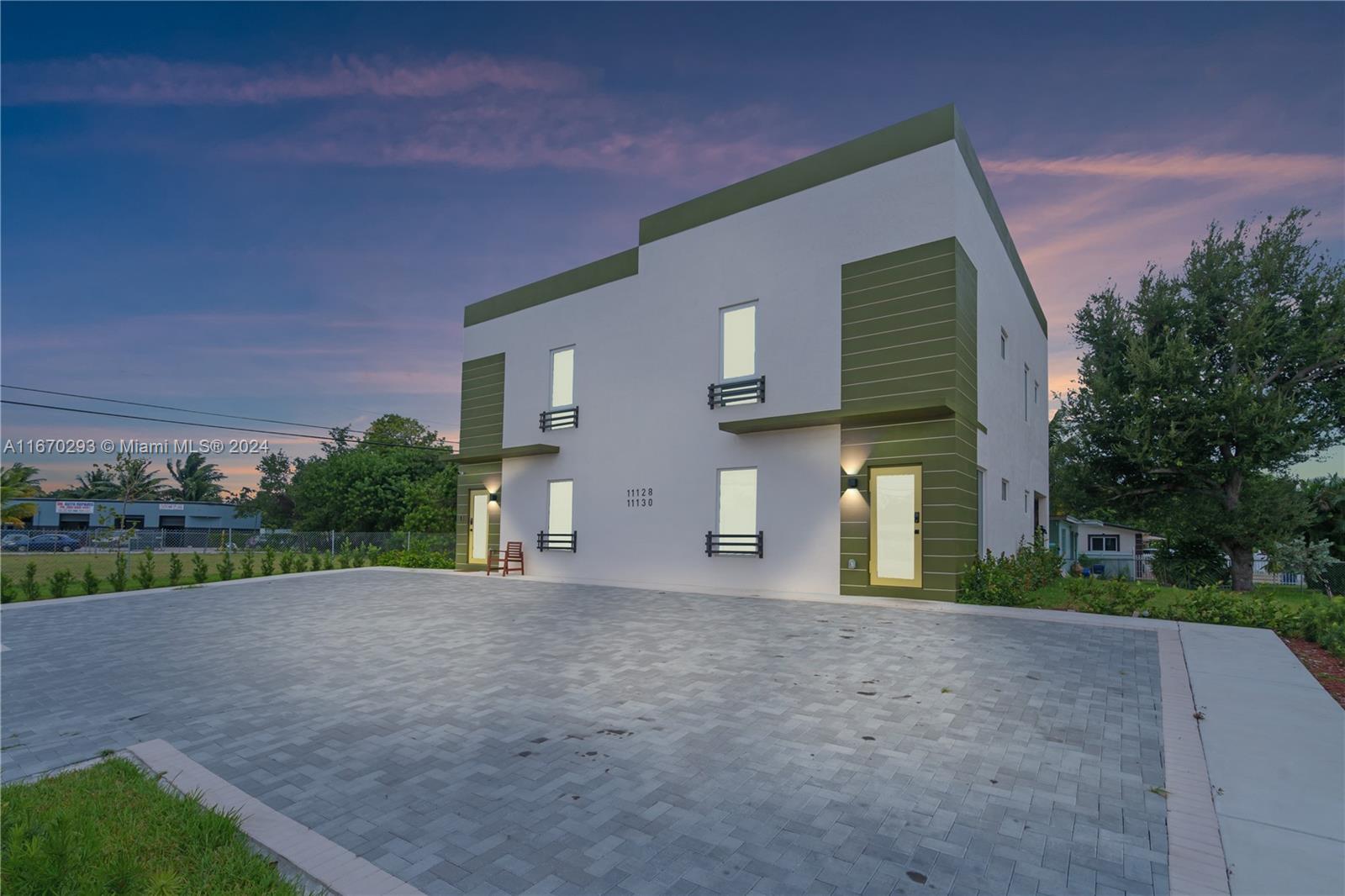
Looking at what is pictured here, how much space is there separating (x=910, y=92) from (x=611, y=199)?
6.90m

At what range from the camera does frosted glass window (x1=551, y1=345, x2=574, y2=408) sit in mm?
15398

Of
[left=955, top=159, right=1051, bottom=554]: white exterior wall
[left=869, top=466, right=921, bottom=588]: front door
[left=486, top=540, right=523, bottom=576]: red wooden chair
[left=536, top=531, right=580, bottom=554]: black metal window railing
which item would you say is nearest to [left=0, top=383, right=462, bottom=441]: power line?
[left=486, top=540, right=523, bottom=576]: red wooden chair

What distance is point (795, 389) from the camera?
11.4 meters

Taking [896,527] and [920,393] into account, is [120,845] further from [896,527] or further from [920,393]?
[920,393]

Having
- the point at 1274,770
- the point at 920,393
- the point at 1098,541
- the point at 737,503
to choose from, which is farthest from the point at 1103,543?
the point at 1274,770

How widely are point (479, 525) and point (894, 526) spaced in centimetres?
1181

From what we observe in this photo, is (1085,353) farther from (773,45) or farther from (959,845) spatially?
(959,845)

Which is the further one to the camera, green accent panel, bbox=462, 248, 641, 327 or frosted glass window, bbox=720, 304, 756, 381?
green accent panel, bbox=462, 248, 641, 327

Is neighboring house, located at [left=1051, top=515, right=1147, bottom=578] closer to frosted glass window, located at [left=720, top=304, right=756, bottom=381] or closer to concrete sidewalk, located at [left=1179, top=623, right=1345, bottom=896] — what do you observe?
frosted glass window, located at [left=720, top=304, right=756, bottom=381]

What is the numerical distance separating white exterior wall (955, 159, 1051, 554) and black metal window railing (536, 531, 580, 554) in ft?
29.1

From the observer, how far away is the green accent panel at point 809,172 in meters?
10.3

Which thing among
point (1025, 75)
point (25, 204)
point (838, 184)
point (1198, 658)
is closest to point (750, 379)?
point (838, 184)

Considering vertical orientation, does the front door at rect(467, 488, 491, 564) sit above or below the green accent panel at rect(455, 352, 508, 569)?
below

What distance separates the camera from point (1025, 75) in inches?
402
